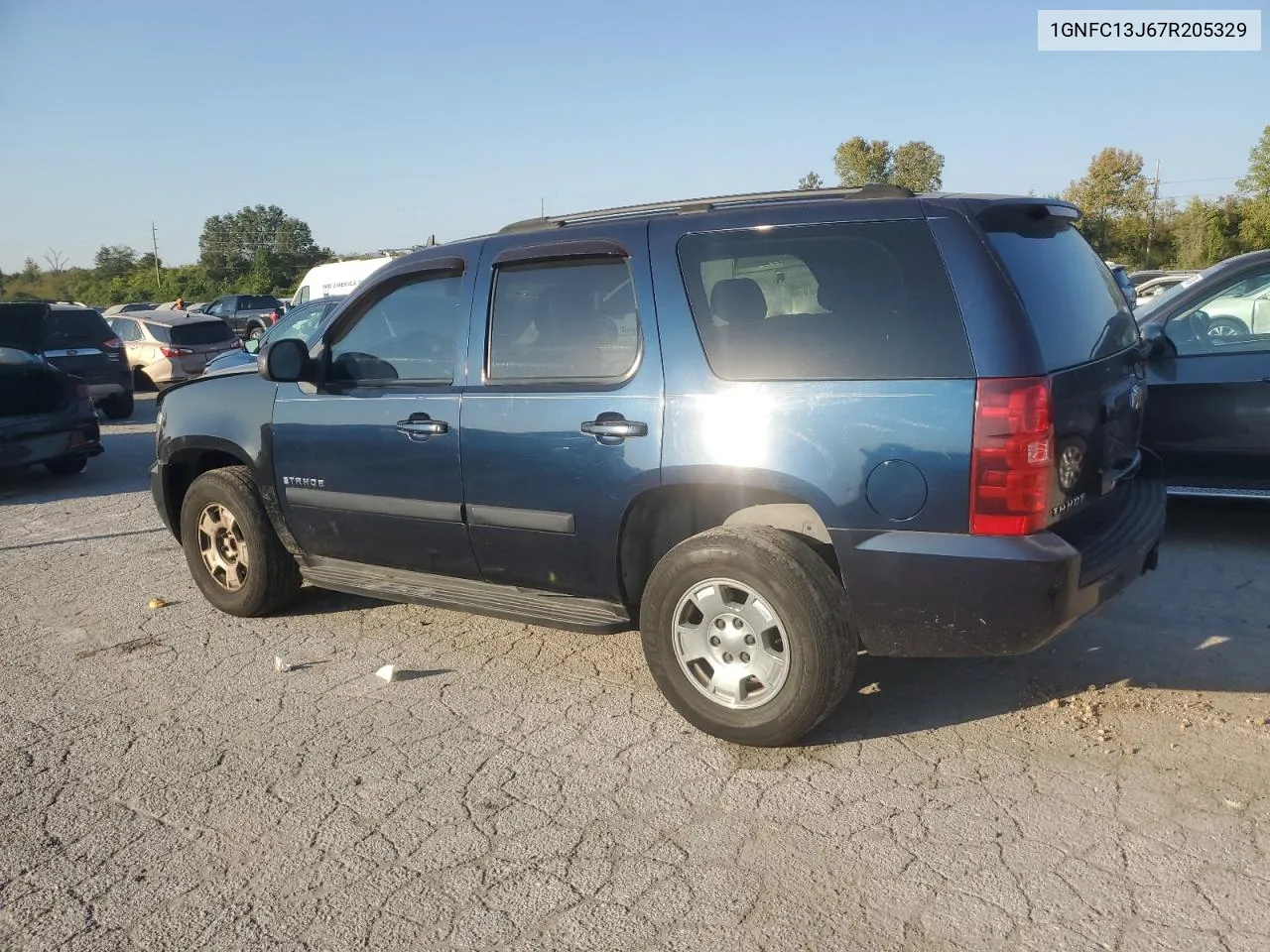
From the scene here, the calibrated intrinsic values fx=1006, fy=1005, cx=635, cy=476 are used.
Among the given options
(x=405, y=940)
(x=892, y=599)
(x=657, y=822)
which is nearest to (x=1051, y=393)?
(x=892, y=599)

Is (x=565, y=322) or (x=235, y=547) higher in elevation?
(x=565, y=322)

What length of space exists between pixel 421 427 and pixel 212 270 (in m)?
78.0

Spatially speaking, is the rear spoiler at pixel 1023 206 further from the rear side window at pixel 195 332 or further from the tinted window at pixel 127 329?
the tinted window at pixel 127 329

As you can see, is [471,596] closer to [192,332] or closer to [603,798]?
[603,798]

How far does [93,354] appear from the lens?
1401cm

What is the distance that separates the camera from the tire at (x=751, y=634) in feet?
11.2

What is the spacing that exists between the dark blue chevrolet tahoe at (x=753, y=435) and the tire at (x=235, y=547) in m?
0.51

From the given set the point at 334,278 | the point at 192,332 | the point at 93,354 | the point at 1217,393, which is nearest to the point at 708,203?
the point at 1217,393

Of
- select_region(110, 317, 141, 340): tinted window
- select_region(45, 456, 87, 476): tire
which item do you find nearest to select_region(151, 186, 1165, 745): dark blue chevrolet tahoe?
select_region(45, 456, 87, 476): tire

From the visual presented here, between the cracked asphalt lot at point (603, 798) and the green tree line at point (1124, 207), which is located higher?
the green tree line at point (1124, 207)

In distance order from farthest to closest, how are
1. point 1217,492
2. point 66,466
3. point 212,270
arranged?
point 212,270 < point 66,466 < point 1217,492

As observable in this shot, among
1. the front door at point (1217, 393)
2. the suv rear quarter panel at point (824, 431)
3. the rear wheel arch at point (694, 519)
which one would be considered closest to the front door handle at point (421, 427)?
the rear wheel arch at point (694, 519)

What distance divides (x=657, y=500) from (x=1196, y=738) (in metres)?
2.11

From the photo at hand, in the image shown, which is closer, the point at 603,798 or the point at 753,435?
the point at 603,798
